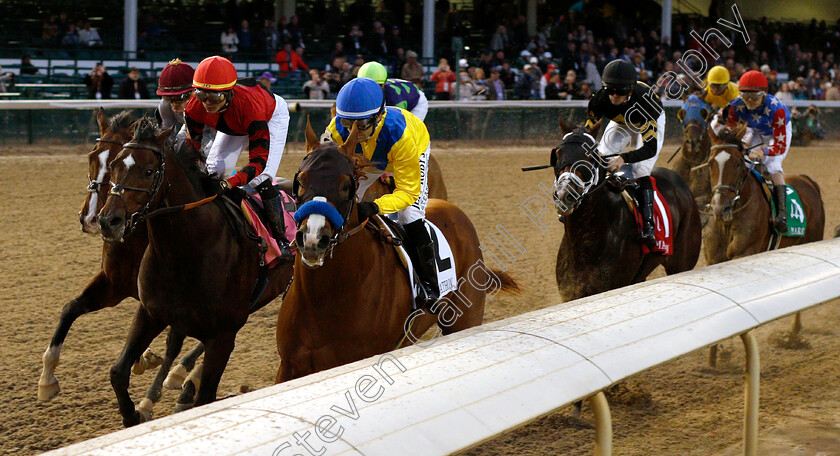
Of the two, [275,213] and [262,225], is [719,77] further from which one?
[262,225]

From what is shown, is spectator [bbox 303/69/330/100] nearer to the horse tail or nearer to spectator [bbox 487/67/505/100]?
spectator [bbox 487/67/505/100]

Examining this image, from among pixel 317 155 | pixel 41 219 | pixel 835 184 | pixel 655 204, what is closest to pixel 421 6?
pixel 835 184

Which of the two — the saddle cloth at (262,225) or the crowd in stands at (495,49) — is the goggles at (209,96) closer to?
the saddle cloth at (262,225)

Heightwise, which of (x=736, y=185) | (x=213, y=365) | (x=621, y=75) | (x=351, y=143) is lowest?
(x=213, y=365)

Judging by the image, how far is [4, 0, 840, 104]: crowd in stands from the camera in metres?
16.1

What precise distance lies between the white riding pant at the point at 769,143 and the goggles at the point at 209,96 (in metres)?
4.31

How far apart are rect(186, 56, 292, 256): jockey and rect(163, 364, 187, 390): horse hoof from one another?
835mm

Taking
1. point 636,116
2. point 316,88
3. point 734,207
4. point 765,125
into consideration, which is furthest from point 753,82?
A: point 316,88

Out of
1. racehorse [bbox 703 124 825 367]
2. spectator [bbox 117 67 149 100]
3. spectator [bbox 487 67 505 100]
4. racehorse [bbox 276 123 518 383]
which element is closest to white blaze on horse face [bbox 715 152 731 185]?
racehorse [bbox 703 124 825 367]

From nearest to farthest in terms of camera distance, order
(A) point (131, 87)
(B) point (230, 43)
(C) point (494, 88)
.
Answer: (A) point (131, 87), (C) point (494, 88), (B) point (230, 43)

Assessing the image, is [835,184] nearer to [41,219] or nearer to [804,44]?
[41,219]

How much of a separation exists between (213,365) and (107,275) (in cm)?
99

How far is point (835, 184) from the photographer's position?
509 inches

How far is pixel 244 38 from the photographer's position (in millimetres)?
17375
